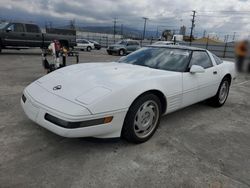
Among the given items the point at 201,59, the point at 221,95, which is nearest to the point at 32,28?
the point at 201,59

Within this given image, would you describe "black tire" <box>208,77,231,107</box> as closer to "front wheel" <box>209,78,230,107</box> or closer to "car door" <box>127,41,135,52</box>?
"front wheel" <box>209,78,230,107</box>

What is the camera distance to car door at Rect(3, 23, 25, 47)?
12.6m

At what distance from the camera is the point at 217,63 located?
4.48 metres

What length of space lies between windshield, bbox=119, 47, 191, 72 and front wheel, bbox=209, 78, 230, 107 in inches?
49.0

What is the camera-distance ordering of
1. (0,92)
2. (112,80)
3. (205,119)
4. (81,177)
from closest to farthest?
(81,177) < (112,80) < (205,119) < (0,92)

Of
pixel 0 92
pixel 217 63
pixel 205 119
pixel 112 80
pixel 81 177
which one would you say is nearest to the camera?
pixel 81 177

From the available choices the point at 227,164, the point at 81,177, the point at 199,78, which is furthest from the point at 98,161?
the point at 199,78

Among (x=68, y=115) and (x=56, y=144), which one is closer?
(x=68, y=115)

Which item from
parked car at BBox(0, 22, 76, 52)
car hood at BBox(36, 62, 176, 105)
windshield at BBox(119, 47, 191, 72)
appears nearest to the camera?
car hood at BBox(36, 62, 176, 105)

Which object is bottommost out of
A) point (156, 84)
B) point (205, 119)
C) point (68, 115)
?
point (205, 119)

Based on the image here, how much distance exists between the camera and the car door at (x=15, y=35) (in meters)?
12.6

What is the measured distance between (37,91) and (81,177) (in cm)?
128

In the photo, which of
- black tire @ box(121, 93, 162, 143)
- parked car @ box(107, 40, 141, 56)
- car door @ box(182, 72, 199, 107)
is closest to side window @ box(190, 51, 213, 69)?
car door @ box(182, 72, 199, 107)

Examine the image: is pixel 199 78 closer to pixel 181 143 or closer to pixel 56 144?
pixel 181 143
